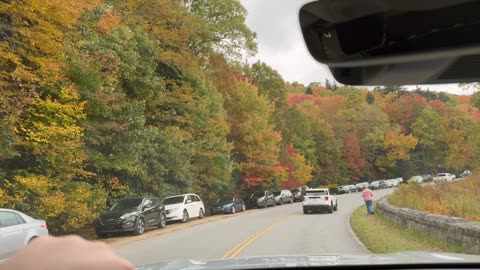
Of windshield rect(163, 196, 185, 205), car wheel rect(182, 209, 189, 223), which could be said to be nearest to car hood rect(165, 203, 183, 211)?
windshield rect(163, 196, 185, 205)

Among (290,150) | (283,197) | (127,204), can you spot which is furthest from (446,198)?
(290,150)

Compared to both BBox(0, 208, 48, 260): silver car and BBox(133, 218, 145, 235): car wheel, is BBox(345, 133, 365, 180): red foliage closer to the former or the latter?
BBox(133, 218, 145, 235): car wheel

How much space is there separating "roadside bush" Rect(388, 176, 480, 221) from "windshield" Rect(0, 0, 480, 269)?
9 cm

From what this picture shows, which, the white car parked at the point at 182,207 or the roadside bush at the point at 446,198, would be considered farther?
the white car parked at the point at 182,207

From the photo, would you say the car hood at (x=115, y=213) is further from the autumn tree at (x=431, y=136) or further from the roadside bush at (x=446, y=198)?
the autumn tree at (x=431, y=136)

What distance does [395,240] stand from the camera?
14.3 m

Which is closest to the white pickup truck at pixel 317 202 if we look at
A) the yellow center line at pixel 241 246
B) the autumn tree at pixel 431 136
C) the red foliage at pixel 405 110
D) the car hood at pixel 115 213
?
the red foliage at pixel 405 110

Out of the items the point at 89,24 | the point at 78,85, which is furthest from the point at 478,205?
the point at 89,24

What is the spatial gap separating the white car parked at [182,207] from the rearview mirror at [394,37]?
24935 millimetres

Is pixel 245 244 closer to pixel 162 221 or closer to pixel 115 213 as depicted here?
pixel 115 213

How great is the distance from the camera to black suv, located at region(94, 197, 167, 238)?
20672 mm

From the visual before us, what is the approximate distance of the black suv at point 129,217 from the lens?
20.7m

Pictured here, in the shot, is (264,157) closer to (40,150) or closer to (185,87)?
(185,87)

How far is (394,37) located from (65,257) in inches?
55.8
